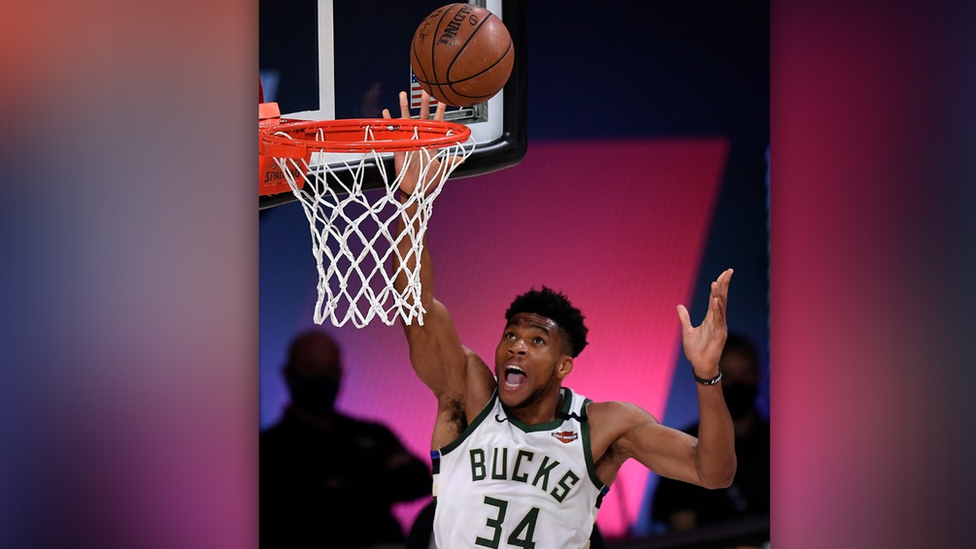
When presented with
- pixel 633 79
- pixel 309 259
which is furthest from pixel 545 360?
pixel 633 79

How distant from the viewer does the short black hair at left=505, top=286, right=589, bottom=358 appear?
3.16 m

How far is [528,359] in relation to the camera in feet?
10.0

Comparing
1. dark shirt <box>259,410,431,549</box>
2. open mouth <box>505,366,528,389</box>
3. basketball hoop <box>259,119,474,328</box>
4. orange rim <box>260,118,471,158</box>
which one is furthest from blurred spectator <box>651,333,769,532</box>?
orange rim <box>260,118,471,158</box>

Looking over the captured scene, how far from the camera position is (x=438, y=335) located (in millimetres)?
3008

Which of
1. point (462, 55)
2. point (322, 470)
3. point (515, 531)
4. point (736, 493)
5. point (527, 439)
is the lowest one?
point (736, 493)

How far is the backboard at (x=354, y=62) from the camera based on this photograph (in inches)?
116

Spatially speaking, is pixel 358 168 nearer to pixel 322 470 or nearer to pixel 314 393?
pixel 314 393

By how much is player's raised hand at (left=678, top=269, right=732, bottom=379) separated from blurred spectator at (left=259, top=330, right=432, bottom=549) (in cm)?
99

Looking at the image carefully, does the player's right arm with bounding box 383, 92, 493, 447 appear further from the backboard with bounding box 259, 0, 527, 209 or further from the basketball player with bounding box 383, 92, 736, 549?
the backboard with bounding box 259, 0, 527, 209

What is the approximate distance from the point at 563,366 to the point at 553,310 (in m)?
0.17

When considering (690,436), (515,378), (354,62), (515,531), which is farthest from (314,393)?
(690,436)
